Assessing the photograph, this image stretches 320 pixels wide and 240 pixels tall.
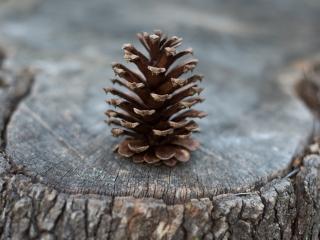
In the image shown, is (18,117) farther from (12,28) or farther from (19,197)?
(12,28)

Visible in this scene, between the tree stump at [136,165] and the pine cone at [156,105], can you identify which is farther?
the pine cone at [156,105]

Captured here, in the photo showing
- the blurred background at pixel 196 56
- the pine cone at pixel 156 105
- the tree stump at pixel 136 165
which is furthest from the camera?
the blurred background at pixel 196 56

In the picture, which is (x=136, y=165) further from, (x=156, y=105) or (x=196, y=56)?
(x=196, y=56)

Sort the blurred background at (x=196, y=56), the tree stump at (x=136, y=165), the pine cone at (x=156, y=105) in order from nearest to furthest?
the tree stump at (x=136, y=165)
the pine cone at (x=156, y=105)
the blurred background at (x=196, y=56)

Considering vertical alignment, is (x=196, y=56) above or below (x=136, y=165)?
above

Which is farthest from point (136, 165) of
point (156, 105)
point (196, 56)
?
point (196, 56)
